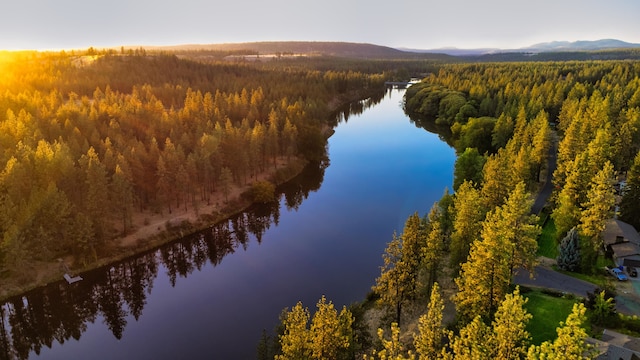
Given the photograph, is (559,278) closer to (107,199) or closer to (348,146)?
(107,199)

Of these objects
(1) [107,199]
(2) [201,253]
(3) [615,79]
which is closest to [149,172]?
(1) [107,199]

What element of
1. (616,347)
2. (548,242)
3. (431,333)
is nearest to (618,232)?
(548,242)

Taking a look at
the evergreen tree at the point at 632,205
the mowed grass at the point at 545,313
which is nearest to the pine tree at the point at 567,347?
the mowed grass at the point at 545,313

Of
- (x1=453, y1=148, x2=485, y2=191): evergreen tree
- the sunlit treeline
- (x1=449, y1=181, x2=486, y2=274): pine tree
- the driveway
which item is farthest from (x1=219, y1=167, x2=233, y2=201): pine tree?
the driveway

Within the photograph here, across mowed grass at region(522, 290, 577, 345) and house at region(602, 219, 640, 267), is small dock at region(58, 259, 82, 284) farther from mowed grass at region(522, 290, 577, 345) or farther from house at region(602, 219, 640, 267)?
house at region(602, 219, 640, 267)

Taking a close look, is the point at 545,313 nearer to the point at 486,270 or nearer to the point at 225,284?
the point at 486,270
